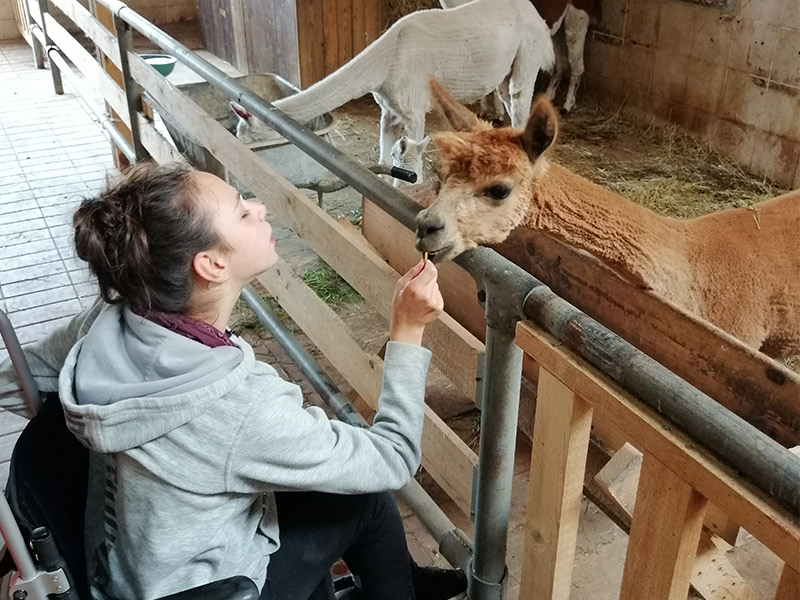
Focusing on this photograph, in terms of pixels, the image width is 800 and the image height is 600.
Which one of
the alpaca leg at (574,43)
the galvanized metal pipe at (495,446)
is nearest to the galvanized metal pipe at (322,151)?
the galvanized metal pipe at (495,446)

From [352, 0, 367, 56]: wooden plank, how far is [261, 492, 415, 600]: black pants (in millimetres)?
6068

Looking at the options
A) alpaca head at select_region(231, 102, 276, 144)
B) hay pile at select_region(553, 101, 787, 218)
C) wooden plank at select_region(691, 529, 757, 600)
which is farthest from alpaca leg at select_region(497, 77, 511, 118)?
wooden plank at select_region(691, 529, 757, 600)

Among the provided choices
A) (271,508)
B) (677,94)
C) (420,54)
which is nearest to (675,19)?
(677,94)

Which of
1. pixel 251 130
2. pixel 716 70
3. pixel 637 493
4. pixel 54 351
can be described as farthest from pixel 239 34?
pixel 637 493

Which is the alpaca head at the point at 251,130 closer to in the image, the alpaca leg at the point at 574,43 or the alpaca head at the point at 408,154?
the alpaca head at the point at 408,154

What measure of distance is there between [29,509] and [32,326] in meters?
2.61

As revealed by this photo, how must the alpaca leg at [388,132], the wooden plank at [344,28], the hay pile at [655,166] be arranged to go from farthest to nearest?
the wooden plank at [344,28], the hay pile at [655,166], the alpaca leg at [388,132]

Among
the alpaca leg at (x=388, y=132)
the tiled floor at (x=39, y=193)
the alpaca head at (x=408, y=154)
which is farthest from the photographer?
the alpaca leg at (x=388, y=132)

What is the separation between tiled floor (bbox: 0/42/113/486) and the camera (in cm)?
360

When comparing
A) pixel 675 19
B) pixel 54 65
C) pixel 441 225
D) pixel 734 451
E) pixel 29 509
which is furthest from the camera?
pixel 54 65

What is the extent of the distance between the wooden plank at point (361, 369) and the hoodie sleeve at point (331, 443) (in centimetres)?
40

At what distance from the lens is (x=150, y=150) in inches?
152

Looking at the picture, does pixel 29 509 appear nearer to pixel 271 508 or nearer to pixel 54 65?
pixel 271 508

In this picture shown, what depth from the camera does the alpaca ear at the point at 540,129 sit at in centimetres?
191
